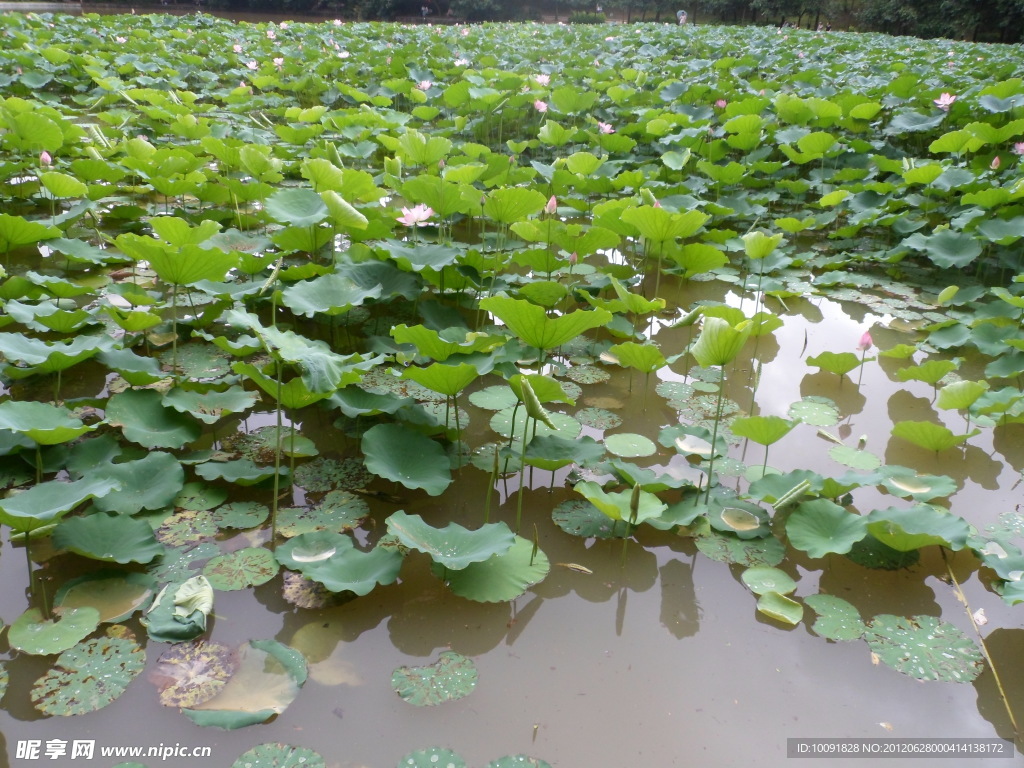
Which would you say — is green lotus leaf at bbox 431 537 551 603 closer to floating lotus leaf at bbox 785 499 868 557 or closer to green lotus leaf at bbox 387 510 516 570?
green lotus leaf at bbox 387 510 516 570

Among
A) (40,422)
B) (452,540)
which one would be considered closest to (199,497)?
(40,422)

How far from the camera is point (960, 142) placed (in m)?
3.82

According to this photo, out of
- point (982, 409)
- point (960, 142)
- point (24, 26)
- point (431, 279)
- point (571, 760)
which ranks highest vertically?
point (24, 26)

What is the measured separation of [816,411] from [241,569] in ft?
5.86

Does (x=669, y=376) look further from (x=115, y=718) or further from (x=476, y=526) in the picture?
(x=115, y=718)

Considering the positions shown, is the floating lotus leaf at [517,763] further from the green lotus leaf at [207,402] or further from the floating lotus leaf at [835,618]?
the green lotus leaf at [207,402]

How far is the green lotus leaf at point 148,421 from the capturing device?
69.1 inches

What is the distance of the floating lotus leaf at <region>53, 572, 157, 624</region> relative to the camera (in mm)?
1376

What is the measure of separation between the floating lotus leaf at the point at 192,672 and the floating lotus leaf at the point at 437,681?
31cm

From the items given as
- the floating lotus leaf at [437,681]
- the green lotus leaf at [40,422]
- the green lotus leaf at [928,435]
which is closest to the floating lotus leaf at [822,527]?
the green lotus leaf at [928,435]

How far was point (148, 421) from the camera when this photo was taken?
1.82m

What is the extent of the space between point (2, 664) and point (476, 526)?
3.17 feet

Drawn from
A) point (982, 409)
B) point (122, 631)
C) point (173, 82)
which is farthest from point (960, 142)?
point (173, 82)

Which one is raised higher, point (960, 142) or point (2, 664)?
point (960, 142)
